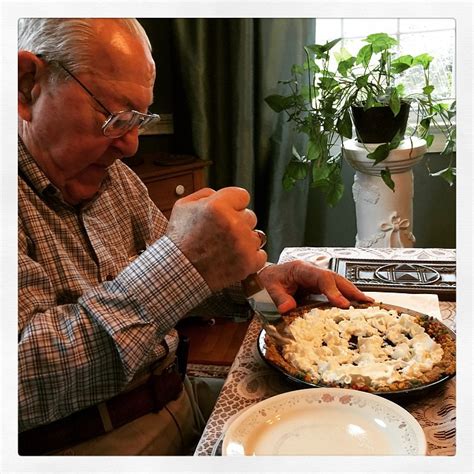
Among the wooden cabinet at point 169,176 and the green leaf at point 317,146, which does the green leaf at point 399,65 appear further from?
the wooden cabinet at point 169,176

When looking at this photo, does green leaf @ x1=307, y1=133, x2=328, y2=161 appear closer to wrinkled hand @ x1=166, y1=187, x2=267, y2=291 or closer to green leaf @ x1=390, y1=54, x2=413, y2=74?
green leaf @ x1=390, y1=54, x2=413, y2=74

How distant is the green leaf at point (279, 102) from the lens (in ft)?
4.62

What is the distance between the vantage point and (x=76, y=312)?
0.76 meters

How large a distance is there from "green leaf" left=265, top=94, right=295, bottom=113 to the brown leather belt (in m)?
0.69

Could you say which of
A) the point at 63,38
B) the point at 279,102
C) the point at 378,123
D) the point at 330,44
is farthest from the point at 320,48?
the point at 63,38

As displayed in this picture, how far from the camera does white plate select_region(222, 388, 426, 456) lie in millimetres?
637

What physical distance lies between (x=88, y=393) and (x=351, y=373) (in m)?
0.31

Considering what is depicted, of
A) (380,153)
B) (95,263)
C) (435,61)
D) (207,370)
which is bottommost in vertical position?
(207,370)

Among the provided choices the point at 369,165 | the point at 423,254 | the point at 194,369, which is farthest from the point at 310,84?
the point at 194,369

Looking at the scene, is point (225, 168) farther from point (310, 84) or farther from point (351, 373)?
point (351, 373)

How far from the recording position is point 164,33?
100 centimetres

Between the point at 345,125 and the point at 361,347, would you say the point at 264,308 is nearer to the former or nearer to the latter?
the point at 361,347

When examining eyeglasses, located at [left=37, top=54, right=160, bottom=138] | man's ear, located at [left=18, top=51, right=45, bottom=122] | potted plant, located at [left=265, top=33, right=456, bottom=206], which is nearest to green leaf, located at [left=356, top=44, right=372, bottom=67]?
potted plant, located at [left=265, top=33, right=456, bottom=206]

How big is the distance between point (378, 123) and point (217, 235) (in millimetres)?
843
